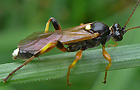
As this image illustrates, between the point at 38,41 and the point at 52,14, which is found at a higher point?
the point at 38,41

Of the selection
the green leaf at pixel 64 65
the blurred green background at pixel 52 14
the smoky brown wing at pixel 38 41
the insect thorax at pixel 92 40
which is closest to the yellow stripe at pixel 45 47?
the smoky brown wing at pixel 38 41

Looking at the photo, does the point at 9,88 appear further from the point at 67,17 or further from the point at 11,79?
the point at 67,17

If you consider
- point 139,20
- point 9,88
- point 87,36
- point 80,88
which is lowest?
point 80,88

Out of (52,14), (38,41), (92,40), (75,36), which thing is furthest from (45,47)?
(52,14)

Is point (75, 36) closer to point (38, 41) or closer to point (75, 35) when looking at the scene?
point (75, 35)

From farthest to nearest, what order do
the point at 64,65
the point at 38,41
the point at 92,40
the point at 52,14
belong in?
1. the point at 52,14
2. the point at 92,40
3. the point at 38,41
4. the point at 64,65

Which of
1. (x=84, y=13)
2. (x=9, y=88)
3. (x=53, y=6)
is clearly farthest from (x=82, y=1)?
(x=9, y=88)

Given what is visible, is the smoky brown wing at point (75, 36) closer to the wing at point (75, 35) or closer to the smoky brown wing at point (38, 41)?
the wing at point (75, 35)
